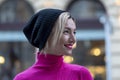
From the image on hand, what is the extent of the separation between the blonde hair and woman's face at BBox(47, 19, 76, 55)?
0.07ft

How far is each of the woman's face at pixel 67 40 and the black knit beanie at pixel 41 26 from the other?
71 mm

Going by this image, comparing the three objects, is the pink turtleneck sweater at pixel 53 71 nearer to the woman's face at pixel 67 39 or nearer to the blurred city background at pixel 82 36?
the woman's face at pixel 67 39

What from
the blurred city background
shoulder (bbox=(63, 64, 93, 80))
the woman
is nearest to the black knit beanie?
the woman

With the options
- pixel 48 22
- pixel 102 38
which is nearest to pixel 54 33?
pixel 48 22

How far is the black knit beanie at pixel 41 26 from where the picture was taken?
293 cm

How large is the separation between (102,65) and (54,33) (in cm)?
1150

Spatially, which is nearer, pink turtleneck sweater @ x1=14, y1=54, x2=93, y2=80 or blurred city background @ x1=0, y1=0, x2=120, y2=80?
pink turtleneck sweater @ x1=14, y1=54, x2=93, y2=80

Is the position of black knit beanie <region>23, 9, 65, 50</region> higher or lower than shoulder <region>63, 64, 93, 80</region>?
higher

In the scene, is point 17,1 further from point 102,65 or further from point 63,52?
point 63,52

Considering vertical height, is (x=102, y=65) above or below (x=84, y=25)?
below

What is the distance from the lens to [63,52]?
9.64 ft

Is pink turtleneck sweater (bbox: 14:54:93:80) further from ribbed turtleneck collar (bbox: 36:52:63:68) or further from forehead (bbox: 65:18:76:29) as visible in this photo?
forehead (bbox: 65:18:76:29)

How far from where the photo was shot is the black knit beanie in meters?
2.93

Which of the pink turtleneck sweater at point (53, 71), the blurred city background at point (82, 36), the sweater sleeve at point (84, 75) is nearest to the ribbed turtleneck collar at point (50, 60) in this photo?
the pink turtleneck sweater at point (53, 71)
